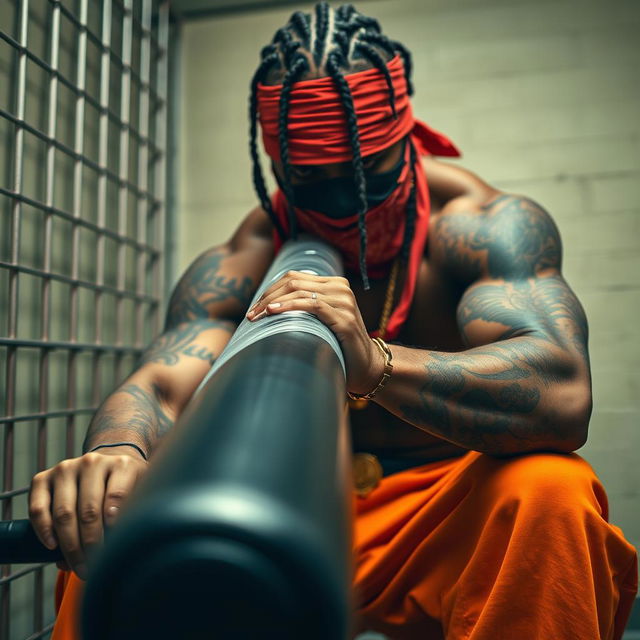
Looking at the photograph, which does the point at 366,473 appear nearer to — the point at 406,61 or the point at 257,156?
the point at 257,156

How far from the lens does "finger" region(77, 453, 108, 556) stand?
1.62 ft

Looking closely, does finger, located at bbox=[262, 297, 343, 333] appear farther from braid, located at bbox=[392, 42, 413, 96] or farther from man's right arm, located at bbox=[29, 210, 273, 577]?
braid, located at bbox=[392, 42, 413, 96]

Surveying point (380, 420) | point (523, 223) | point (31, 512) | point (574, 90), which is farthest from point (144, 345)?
point (574, 90)

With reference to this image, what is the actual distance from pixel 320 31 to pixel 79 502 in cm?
88

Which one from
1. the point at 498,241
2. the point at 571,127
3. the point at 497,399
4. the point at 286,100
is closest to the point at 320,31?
the point at 286,100

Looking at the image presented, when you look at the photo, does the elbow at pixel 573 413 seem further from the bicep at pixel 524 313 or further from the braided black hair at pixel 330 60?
the braided black hair at pixel 330 60

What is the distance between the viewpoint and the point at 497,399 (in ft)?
2.66

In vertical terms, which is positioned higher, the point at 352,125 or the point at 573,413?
the point at 352,125

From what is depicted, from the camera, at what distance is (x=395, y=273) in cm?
119

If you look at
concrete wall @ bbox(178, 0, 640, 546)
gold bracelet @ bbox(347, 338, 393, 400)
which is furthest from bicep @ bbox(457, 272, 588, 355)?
concrete wall @ bbox(178, 0, 640, 546)

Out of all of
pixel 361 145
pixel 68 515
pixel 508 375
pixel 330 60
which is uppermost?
pixel 330 60

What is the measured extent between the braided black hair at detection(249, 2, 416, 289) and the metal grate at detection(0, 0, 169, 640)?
46cm

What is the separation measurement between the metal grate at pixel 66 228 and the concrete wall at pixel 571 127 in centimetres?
36

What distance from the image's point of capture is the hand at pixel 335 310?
0.55 meters
